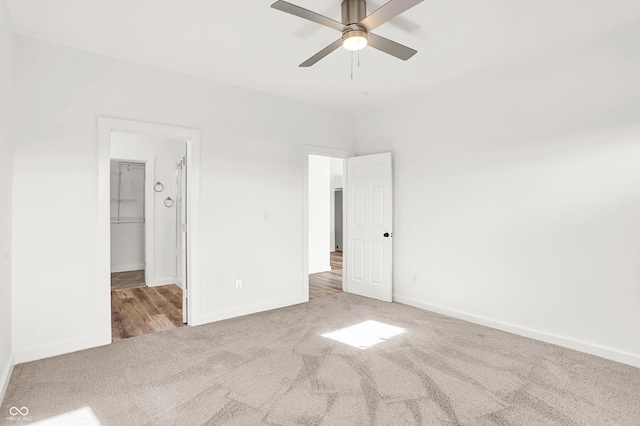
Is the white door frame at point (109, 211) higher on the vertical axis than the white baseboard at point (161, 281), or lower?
higher

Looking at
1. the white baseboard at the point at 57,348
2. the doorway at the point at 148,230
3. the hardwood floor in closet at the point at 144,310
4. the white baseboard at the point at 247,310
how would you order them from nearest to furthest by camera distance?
the white baseboard at the point at 57,348 < the hardwood floor in closet at the point at 144,310 < the white baseboard at the point at 247,310 < the doorway at the point at 148,230

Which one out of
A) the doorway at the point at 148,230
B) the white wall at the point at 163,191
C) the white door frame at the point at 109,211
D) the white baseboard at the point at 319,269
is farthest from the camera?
the white baseboard at the point at 319,269

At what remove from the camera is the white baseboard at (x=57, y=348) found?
296 cm

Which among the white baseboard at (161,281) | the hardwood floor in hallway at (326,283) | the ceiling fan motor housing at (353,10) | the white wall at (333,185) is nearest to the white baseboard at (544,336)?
the hardwood floor in hallway at (326,283)

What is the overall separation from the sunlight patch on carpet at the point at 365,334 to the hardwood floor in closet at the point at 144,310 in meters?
1.76

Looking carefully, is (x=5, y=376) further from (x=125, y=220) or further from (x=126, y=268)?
(x=125, y=220)

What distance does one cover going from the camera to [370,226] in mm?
5086

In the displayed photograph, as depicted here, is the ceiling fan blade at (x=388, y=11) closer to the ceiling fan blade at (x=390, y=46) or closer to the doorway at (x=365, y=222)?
the ceiling fan blade at (x=390, y=46)

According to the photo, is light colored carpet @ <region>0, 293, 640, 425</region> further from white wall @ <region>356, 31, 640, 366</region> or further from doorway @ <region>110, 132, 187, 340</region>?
doorway @ <region>110, 132, 187, 340</region>

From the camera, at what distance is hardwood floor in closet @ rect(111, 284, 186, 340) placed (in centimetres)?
384

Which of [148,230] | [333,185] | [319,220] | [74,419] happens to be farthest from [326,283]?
[333,185]

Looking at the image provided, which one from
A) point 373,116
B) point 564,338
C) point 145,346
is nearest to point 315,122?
point 373,116

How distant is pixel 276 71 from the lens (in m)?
3.79

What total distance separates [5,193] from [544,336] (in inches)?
187
